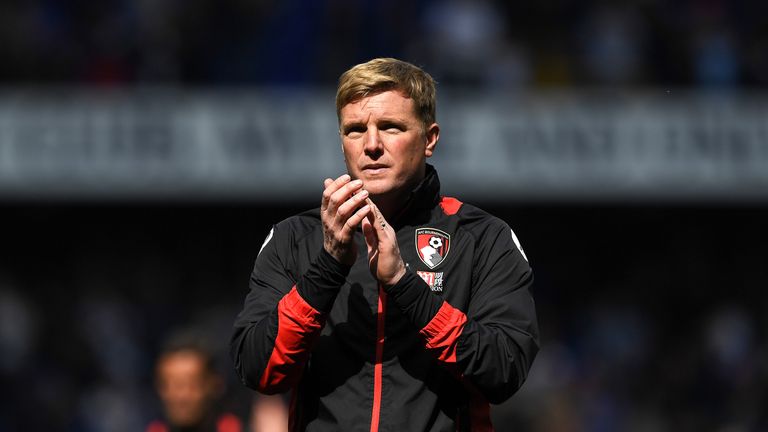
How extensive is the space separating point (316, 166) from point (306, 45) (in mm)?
1401

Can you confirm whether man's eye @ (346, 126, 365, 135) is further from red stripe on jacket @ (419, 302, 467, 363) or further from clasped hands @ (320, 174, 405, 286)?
red stripe on jacket @ (419, 302, 467, 363)

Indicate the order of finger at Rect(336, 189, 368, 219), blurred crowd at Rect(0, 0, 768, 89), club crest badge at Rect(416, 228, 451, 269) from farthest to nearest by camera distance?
blurred crowd at Rect(0, 0, 768, 89)
club crest badge at Rect(416, 228, 451, 269)
finger at Rect(336, 189, 368, 219)

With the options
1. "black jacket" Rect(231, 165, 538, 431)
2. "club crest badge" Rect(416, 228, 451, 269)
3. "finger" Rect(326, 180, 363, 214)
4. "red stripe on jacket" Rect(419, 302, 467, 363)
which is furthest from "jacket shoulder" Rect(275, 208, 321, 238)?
"red stripe on jacket" Rect(419, 302, 467, 363)

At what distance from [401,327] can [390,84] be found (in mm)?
584

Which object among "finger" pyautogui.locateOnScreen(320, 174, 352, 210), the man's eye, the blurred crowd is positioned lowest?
the blurred crowd

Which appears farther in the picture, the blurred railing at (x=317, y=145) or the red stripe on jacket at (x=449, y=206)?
the blurred railing at (x=317, y=145)

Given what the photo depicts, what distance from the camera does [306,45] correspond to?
536 inches

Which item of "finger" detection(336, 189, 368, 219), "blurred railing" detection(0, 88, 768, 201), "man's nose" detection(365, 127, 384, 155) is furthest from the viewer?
"blurred railing" detection(0, 88, 768, 201)

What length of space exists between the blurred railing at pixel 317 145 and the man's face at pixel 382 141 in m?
9.25

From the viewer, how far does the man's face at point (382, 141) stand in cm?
343

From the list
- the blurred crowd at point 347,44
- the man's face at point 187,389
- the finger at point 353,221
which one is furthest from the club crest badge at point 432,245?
the blurred crowd at point 347,44

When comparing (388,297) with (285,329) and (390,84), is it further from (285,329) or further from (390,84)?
(390,84)

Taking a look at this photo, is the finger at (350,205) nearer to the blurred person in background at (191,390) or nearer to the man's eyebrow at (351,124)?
the man's eyebrow at (351,124)

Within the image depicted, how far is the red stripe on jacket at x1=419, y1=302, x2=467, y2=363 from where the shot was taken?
3283mm
